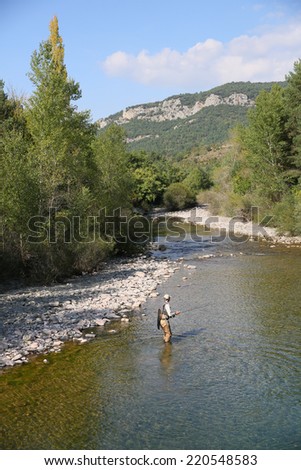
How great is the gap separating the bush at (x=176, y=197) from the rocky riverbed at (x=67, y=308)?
6362 cm

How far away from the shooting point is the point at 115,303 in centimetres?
2367

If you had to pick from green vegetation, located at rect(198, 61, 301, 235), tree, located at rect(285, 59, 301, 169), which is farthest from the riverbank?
tree, located at rect(285, 59, 301, 169)

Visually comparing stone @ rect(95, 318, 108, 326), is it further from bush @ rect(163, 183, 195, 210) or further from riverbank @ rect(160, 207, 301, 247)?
bush @ rect(163, 183, 195, 210)

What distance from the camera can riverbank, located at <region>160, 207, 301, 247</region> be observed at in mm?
47188

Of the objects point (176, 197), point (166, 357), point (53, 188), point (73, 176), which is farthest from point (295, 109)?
point (176, 197)

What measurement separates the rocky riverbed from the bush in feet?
209

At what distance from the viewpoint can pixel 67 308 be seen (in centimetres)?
2247

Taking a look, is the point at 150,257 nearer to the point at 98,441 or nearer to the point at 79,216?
the point at 79,216

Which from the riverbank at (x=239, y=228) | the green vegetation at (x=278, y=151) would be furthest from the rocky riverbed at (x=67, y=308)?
the green vegetation at (x=278, y=151)

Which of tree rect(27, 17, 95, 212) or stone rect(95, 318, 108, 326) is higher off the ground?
tree rect(27, 17, 95, 212)

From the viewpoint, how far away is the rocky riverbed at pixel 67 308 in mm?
17766

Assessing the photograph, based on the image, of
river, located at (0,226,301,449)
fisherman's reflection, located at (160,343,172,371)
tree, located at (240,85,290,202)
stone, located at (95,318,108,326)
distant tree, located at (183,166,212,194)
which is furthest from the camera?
distant tree, located at (183,166,212,194)

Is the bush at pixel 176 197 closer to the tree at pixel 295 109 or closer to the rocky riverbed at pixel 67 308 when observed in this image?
the tree at pixel 295 109

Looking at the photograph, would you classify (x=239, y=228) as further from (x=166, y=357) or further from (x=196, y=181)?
(x=196, y=181)
